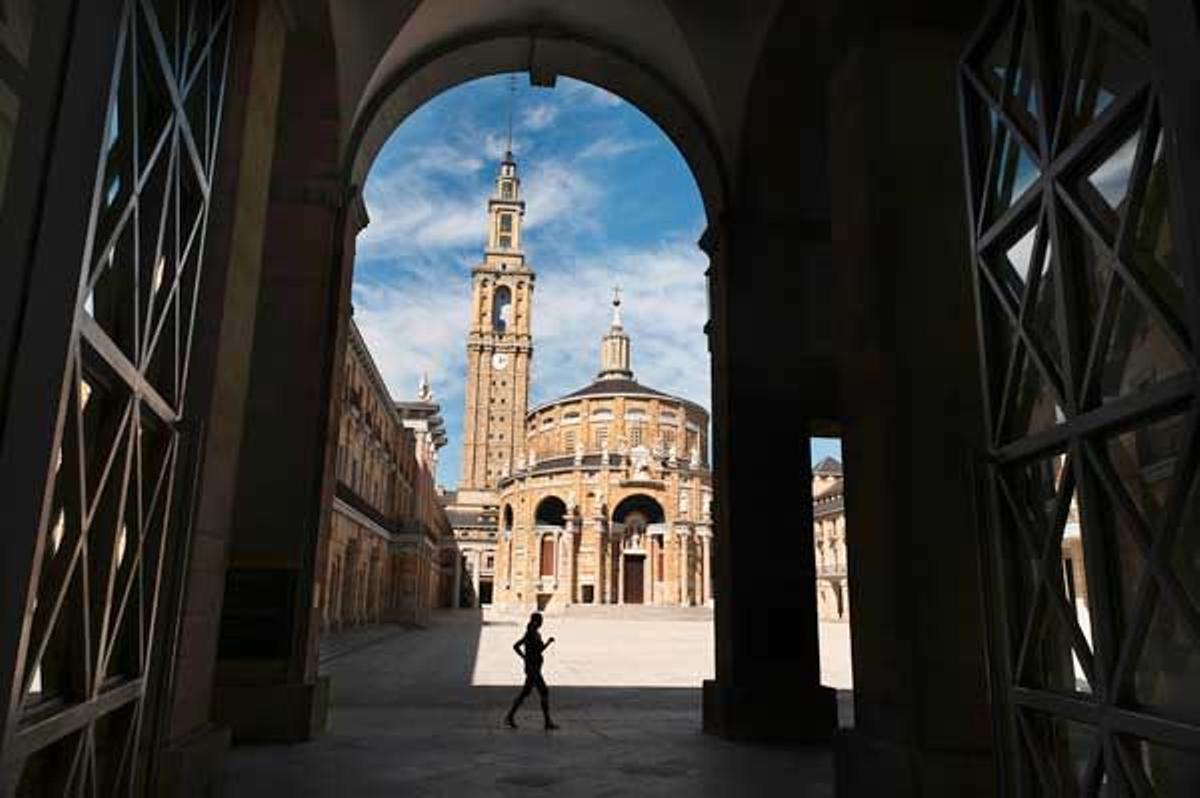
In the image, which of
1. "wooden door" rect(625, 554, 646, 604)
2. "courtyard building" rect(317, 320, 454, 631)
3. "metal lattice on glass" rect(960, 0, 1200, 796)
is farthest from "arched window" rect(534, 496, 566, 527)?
"metal lattice on glass" rect(960, 0, 1200, 796)

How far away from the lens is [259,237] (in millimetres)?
6027

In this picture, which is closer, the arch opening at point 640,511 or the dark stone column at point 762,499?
the dark stone column at point 762,499

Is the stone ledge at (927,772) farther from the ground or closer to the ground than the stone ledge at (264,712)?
farther from the ground

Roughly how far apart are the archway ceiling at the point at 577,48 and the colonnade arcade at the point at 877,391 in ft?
3.54

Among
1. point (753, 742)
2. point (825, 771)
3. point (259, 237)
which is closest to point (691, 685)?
point (753, 742)

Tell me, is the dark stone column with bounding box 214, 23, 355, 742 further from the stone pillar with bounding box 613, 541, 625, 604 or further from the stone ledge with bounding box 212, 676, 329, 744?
the stone pillar with bounding box 613, 541, 625, 604

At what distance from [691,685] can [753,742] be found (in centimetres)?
671

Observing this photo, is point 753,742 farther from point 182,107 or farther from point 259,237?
point 182,107

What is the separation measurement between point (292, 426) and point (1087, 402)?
810cm

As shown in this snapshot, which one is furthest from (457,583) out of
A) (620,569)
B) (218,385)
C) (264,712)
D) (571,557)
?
(218,385)

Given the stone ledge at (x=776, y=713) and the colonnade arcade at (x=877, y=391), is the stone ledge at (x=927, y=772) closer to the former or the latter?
the colonnade arcade at (x=877, y=391)

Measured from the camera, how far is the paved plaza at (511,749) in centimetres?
682

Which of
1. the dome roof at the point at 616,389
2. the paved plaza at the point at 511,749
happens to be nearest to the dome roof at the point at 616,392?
the dome roof at the point at 616,389

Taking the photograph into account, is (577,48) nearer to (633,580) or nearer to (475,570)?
(633,580)
